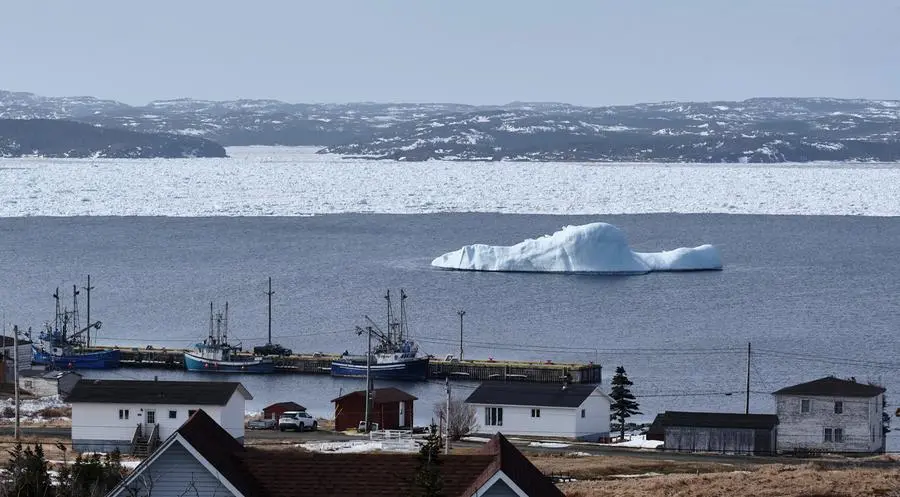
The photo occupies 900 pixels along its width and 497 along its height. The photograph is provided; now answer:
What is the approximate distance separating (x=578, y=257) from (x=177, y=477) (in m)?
56.0

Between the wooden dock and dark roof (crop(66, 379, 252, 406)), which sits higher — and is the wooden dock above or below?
below

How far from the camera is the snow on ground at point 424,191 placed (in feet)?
338

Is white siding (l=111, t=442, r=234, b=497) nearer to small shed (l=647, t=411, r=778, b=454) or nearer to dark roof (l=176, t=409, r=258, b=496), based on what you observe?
dark roof (l=176, t=409, r=258, b=496)

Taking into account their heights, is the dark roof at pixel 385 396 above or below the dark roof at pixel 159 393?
below

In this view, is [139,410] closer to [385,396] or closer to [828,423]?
[385,396]

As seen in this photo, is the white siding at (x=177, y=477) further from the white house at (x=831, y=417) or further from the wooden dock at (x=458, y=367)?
the wooden dock at (x=458, y=367)

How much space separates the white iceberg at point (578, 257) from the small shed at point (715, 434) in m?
35.6

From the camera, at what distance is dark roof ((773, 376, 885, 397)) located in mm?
33062

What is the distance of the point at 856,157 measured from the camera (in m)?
195

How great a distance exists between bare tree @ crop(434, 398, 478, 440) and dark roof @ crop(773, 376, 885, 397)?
572cm

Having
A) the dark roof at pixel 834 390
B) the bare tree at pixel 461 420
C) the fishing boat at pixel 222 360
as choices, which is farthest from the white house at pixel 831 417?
the fishing boat at pixel 222 360

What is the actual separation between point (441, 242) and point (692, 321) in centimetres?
3365

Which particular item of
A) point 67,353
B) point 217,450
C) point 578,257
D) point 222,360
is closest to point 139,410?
point 217,450

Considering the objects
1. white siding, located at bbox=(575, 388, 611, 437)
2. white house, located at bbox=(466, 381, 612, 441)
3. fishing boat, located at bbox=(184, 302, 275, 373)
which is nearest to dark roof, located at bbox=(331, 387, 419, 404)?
white house, located at bbox=(466, 381, 612, 441)
